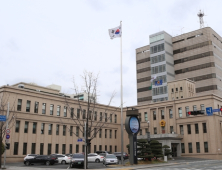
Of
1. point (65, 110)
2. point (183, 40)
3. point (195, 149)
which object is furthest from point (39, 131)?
point (183, 40)

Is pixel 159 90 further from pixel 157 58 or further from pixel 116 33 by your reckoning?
pixel 116 33

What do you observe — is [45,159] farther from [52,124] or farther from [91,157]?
[52,124]

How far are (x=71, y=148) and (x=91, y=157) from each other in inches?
568

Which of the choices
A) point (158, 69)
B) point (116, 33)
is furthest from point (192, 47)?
point (116, 33)

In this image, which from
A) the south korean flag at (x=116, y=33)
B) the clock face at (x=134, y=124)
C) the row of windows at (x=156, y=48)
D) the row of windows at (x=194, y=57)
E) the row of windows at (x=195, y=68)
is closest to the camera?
the clock face at (x=134, y=124)

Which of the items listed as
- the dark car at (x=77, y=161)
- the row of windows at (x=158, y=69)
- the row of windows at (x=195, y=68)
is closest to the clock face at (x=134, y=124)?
the dark car at (x=77, y=161)

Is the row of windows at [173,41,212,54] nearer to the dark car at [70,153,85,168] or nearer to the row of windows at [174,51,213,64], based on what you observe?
the row of windows at [174,51,213,64]

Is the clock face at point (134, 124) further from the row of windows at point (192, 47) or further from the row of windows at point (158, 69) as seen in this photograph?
the row of windows at point (192, 47)

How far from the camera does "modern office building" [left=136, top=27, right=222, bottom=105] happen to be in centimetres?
8538

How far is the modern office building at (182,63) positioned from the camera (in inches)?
3361

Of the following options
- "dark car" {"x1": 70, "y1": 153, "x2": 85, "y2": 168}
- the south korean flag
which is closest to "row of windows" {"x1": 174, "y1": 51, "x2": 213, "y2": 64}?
the south korean flag

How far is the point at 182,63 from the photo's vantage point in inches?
3656

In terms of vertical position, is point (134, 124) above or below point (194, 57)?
below

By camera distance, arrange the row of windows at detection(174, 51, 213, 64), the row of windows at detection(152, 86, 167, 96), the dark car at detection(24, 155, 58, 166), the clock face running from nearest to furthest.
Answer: the clock face
the dark car at detection(24, 155, 58, 166)
the row of windows at detection(174, 51, 213, 64)
the row of windows at detection(152, 86, 167, 96)
